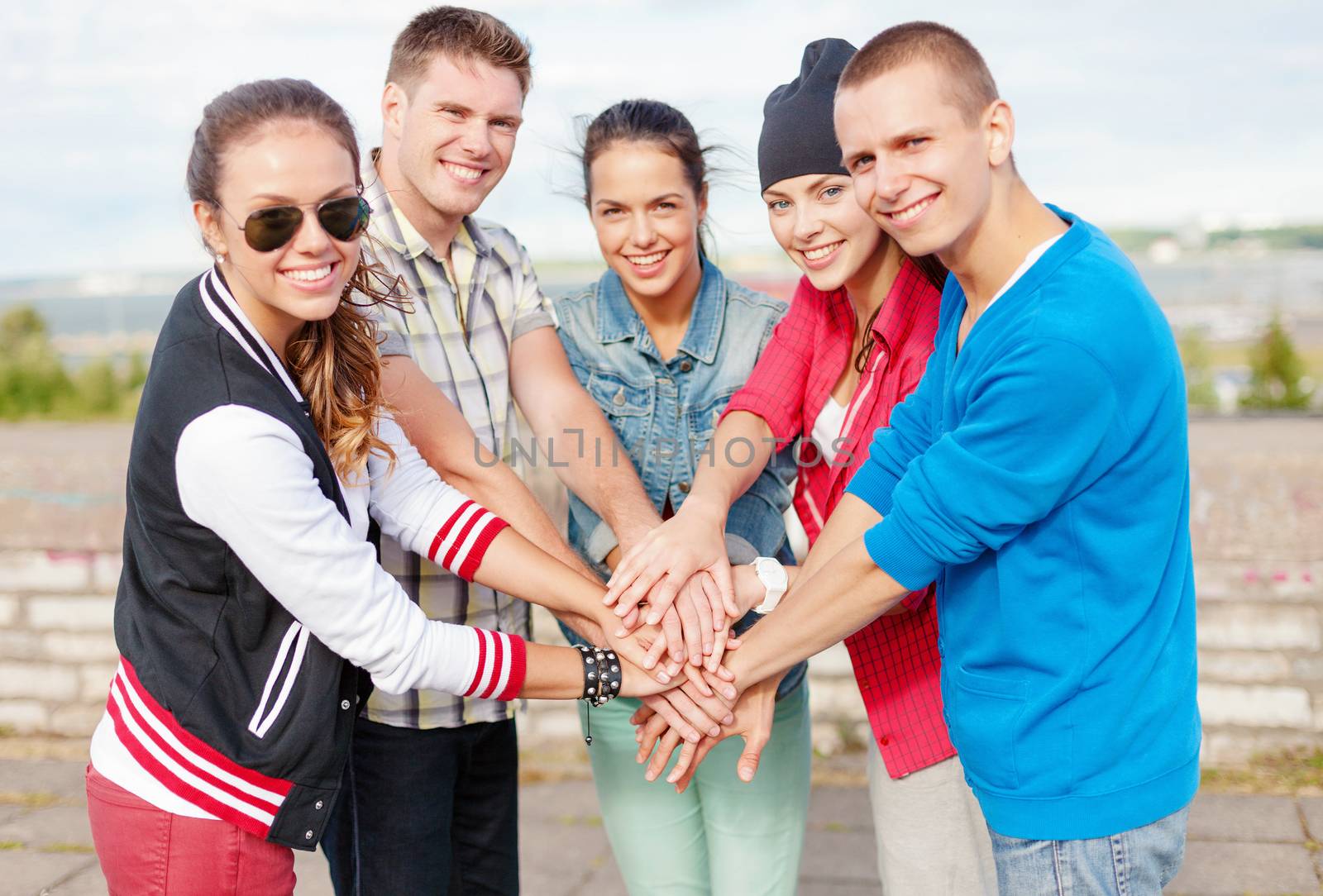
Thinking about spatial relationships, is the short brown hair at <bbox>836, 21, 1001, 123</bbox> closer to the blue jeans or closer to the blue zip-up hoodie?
the blue zip-up hoodie

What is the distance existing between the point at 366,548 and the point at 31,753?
11.5ft

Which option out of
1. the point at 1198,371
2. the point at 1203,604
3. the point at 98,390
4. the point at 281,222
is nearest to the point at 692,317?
the point at 281,222

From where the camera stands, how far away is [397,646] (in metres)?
1.85

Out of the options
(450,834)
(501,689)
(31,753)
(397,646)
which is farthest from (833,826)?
(31,753)

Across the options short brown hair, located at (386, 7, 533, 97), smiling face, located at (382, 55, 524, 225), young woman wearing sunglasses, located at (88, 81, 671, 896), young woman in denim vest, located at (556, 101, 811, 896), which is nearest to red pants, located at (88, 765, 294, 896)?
young woman wearing sunglasses, located at (88, 81, 671, 896)

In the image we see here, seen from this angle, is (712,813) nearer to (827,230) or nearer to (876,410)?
(876,410)

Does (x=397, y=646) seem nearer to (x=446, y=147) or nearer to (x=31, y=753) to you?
(x=446, y=147)

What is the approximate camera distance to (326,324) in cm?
192

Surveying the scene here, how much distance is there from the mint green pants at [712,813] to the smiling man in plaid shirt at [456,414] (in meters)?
0.25

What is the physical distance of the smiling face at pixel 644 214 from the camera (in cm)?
250

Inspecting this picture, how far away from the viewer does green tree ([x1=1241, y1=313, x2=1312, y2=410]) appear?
760cm

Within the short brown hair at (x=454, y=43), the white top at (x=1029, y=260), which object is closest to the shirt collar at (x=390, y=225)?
the short brown hair at (x=454, y=43)

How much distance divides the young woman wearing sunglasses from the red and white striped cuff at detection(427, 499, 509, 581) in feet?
1.19

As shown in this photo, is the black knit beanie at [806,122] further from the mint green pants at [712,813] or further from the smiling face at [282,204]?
the mint green pants at [712,813]
